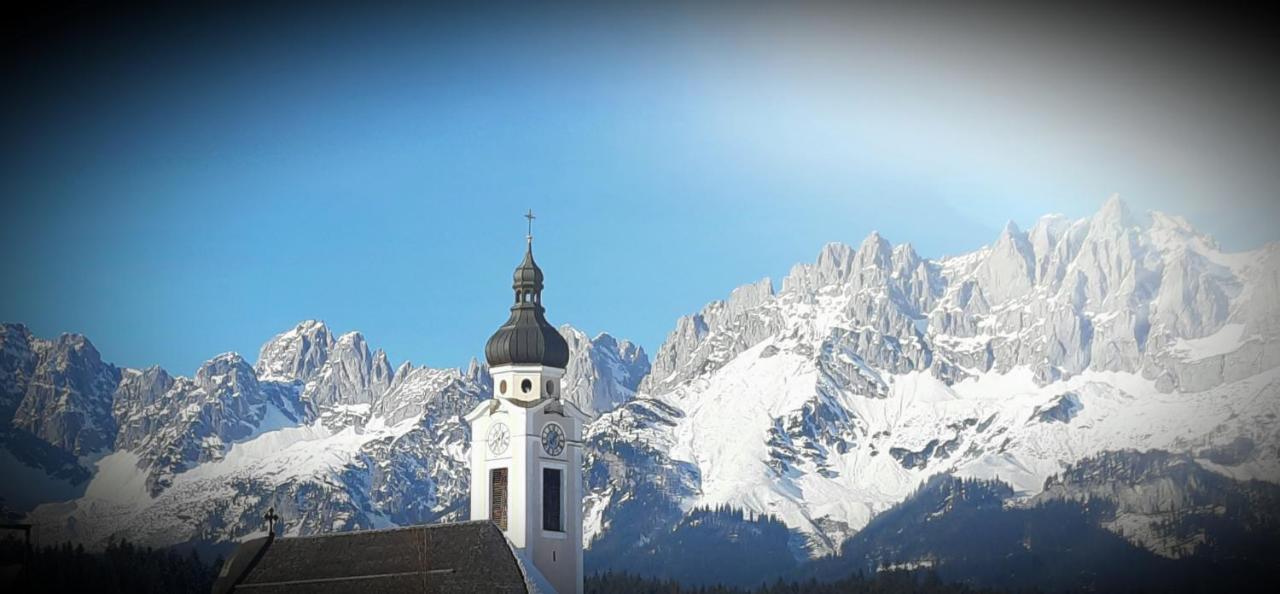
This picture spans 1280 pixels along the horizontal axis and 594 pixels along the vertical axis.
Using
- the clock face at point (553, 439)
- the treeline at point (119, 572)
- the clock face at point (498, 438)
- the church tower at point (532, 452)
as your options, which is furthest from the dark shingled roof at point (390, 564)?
the treeline at point (119, 572)

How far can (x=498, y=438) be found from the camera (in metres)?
96.7

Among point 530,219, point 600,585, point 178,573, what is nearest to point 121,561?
point 178,573

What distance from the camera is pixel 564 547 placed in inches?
3777

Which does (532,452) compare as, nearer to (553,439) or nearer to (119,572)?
(553,439)

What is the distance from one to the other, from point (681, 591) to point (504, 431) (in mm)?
103204

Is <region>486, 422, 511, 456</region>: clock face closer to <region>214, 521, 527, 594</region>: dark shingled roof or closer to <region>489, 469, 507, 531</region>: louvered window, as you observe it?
<region>489, 469, 507, 531</region>: louvered window

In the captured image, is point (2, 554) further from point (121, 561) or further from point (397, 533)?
point (397, 533)

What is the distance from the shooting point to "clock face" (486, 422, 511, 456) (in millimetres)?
96312

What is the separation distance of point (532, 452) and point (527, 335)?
21.6 feet

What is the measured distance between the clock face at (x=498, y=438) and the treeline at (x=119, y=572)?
32.1m

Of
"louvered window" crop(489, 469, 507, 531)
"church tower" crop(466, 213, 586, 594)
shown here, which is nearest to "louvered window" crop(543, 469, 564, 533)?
"church tower" crop(466, 213, 586, 594)

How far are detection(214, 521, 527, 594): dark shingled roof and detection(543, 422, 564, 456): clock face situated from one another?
9.33 meters

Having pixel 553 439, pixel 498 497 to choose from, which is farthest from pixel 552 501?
pixel 553 439

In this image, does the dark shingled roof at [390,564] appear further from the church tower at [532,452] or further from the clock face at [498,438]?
the clock face at [498,438]
